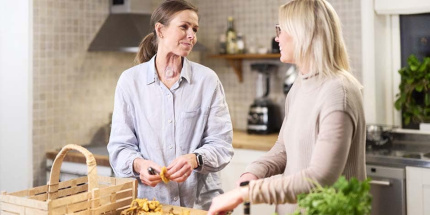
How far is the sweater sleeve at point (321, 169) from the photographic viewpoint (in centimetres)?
146

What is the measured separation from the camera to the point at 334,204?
1.21 m

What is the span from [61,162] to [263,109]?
8.04 ft

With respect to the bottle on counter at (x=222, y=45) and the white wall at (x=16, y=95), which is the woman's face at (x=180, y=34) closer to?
the white wall at (x=16, y=95)

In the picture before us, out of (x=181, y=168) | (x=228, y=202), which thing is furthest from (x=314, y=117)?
(x=181, y=168)

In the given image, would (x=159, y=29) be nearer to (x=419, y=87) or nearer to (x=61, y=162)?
(x=61, y=162)

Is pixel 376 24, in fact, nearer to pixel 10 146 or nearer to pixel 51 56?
pixel 51 56

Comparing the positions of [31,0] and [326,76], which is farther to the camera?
[31,0]

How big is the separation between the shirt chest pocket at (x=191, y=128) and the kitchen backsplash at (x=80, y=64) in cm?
162

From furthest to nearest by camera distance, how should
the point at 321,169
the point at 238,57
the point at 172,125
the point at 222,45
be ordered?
the point at 222,45
the point at 238,57
the point at 172,125
the point at 321,169

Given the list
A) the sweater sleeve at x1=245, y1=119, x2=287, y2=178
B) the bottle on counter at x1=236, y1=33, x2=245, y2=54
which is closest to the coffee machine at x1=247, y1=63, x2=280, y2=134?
the bottle on counter at x1=236, y1=33, x2=245, y2=54

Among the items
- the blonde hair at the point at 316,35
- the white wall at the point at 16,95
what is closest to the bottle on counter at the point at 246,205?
the blonde hair at the point at 316,35

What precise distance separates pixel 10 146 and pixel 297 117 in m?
2.40

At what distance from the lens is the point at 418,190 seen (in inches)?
123

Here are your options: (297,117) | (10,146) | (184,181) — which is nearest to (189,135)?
(184,181)
